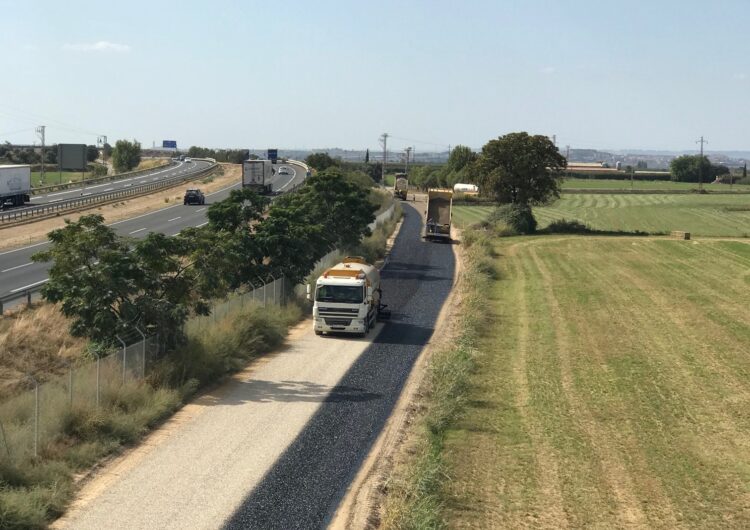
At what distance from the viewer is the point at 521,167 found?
73250mm

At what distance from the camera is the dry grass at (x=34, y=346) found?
2627cm

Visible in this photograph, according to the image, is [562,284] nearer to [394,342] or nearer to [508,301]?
[508,301]

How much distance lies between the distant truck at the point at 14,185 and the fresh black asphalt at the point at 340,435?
49065 mm

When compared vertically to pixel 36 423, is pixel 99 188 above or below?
above

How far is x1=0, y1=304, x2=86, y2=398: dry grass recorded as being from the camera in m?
26.3

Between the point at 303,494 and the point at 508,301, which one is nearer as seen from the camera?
the point at 303,494

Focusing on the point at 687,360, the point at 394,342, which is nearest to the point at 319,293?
the point at 394,342

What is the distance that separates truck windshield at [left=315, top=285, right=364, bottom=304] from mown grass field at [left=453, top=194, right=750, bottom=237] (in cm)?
5104

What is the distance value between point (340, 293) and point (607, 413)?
12452mm

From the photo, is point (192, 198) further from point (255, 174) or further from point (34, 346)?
point (34, 346)

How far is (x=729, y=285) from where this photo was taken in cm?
4556

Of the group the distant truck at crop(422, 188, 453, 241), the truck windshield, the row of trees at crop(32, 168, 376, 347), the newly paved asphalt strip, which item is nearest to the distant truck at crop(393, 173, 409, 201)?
the distant truck at crop(422, 188, 453, 241)

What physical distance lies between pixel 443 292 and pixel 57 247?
24770 mm

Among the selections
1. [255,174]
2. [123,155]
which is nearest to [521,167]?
[255,174]
